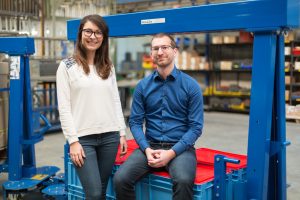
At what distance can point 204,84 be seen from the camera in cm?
1082

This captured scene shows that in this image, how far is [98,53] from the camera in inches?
99.7

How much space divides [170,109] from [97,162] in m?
0.61

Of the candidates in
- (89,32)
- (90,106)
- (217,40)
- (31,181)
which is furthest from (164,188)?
(217,40)

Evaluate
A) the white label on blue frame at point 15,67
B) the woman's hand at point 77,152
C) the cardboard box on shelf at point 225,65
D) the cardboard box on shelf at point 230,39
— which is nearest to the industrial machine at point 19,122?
the white label on blue frame at point 15,67

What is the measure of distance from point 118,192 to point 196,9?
1.32m

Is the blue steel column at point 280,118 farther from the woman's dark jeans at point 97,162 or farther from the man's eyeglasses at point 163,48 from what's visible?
the woman's dark jeans at point 97,162

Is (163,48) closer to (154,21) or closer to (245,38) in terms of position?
(154,21)

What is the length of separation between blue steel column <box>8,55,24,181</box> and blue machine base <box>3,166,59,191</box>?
8 cm

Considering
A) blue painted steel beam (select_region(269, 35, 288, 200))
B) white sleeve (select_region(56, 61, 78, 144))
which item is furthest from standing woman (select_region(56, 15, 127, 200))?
blue painted steel beam (select_region(269, 35, 288, 200))

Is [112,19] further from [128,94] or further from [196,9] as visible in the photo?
[128,94]

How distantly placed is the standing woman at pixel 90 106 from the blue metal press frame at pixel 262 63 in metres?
0.59

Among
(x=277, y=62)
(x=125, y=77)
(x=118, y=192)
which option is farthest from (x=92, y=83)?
(x=125, y=77)

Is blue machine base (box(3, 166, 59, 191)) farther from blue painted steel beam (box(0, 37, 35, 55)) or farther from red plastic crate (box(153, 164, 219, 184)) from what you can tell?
red plastic crate (box(153, 164, 219, 184))

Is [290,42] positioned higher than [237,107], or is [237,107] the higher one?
[290,42]
